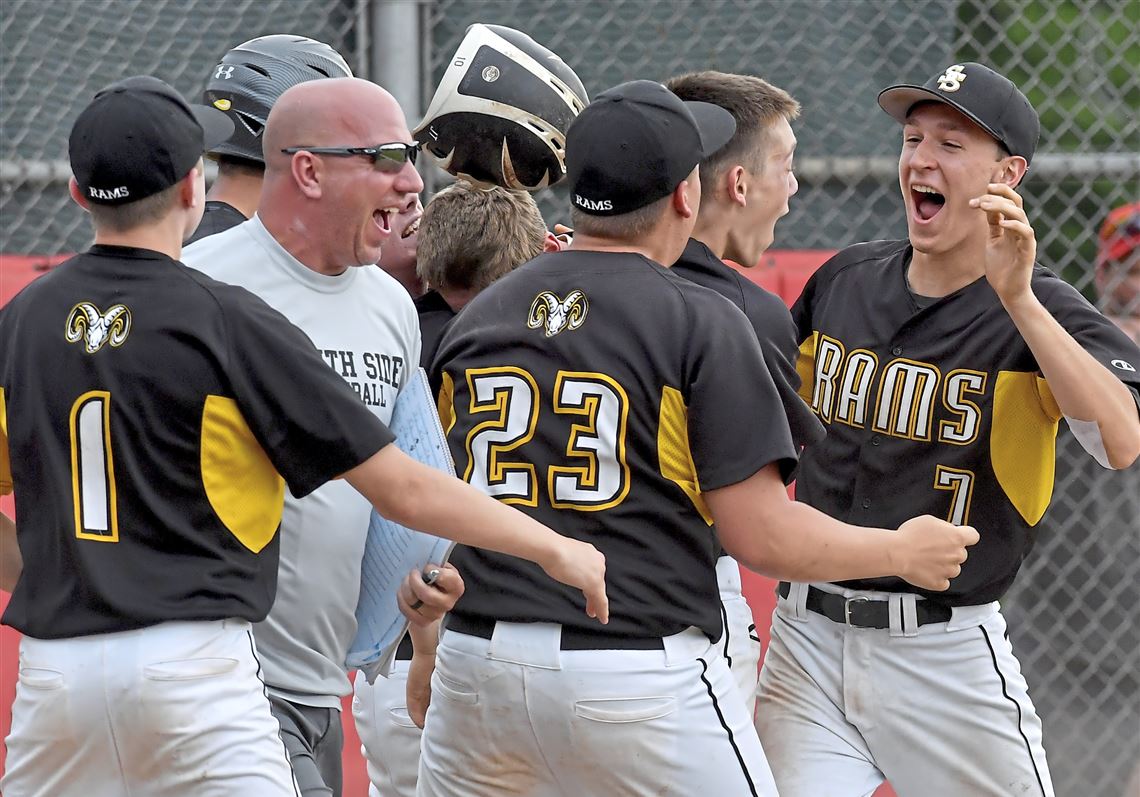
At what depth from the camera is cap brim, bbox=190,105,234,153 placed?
318 cm

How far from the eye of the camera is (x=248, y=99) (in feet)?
13.0

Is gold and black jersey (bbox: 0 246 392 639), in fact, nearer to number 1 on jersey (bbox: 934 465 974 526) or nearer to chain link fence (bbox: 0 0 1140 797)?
number 1 on jersey (bbox: 934 465 974 526)

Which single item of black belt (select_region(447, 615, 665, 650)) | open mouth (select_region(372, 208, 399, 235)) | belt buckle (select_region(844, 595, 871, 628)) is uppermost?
open mouth (select_region(372, 208, 399, 235))

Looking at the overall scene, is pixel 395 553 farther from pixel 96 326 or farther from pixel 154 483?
pixel 96 326

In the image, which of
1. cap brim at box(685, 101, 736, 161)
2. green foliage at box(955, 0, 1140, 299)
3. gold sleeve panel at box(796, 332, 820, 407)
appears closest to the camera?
cap brim at box(685, 101, 736, 161)

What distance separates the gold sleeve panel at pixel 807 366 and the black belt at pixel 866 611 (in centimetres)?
55

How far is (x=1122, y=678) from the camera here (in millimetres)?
5898

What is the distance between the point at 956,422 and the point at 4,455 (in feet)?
7.13

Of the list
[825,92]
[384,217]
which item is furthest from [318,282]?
[825,92]

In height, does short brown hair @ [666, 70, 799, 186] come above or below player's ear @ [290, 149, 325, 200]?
above

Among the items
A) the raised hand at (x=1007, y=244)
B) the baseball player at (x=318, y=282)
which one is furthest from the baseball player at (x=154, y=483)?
the raised hand at (x=1007, y=244)

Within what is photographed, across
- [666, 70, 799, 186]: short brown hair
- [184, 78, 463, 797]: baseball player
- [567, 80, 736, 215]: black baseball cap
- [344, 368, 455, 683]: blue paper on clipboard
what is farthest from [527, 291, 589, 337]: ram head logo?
[666, 70, 799, 186]: short brown hair

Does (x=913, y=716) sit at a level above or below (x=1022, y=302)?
below

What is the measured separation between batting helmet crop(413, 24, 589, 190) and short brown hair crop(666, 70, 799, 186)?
0.32 meters
